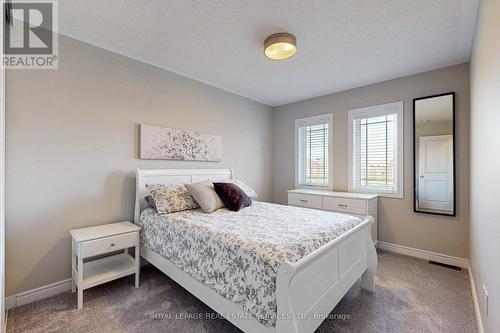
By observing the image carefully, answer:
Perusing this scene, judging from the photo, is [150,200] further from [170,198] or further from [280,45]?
[280,45]

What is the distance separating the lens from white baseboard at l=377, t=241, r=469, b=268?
2.71 meters

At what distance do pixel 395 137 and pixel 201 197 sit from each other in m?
2.79

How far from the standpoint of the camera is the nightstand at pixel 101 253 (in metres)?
1.94

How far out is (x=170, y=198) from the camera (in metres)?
2.47

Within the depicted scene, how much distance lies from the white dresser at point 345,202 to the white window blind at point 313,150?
0.57 meters

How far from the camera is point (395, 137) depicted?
10.5 ft

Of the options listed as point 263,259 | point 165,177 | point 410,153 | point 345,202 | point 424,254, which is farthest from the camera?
point 345,202

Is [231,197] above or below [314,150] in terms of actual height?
below

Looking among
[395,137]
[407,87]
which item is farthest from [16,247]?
[407,87]

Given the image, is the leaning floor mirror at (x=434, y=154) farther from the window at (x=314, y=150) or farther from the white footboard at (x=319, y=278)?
the white footboard at (x=319, y=278)

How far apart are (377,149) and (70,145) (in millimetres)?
3843

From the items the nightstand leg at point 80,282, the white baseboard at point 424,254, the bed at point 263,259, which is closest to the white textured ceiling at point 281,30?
the bed at point 263,259

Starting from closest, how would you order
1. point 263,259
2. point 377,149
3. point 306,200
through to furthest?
1. point 263,259
2. point 377,149
3. point 306,200

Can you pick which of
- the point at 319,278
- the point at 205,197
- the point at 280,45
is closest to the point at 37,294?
the point at 205,197
